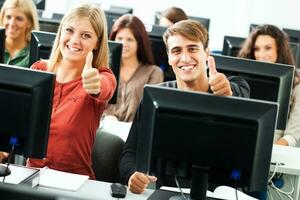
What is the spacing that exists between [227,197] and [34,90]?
77 centimetres

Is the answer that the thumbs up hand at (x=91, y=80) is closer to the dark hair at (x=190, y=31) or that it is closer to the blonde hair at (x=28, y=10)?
the dark hair at (x=190, y=31)

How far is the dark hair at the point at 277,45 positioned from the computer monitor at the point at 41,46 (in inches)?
44.9

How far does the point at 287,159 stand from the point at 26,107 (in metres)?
1.33

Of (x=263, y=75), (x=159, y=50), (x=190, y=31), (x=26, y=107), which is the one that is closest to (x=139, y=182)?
(x=26, y=107)

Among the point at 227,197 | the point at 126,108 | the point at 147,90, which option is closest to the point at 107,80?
the point at 147,90

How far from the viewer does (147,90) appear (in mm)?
1720

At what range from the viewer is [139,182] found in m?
1.94

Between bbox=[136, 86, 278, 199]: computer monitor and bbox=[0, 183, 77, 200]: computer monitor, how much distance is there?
2.48 feet

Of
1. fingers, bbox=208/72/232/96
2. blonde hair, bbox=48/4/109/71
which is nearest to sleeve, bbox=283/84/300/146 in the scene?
blonde hair, bbox=48/4/109/71

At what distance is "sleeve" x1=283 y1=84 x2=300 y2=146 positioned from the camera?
118 inches

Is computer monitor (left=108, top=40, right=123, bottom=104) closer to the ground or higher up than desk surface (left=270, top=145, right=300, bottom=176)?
higher up

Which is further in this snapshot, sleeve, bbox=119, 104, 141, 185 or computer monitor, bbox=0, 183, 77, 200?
sleeve, bbox=119, 104, 141, 185

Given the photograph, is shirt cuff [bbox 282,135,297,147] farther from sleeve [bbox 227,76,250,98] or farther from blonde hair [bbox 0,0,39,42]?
blonde hair [bbox 0,0,39,42]

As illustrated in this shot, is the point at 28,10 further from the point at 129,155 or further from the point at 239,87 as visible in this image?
the point at 239,87
